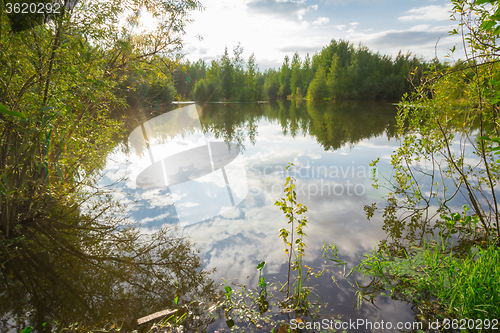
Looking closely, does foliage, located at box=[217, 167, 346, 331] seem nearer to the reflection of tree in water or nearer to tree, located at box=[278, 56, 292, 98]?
the reflection of tree in water

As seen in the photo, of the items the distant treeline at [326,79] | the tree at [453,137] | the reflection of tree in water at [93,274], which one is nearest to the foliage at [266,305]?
the reflection of tree in water at [93,274]

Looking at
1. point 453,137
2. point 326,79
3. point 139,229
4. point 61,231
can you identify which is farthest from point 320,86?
point 61,231

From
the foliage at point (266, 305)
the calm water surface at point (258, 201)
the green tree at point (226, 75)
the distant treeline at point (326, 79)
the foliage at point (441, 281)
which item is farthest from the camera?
the green tree at point (226, 75)

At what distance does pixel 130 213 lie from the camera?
5.76 m

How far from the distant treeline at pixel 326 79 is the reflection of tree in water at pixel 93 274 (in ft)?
139

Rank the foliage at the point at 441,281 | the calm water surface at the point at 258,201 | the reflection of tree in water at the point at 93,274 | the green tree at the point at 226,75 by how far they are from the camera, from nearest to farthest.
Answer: the foliage at the point at 441,281 < the reflection of tree in water at the point at 93,274 < the calm water surface at the point at 258,201 < the green tree at the point at 226,75

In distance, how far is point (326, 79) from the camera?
57031 mm

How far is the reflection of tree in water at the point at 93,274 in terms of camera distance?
3.11 metres

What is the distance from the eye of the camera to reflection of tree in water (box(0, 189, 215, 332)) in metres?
3.11

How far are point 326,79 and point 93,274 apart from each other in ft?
200

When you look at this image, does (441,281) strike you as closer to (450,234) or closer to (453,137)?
(450,234)

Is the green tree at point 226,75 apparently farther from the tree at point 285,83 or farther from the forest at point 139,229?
the forest at point 139,229

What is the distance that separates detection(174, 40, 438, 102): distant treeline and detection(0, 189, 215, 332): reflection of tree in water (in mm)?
42294

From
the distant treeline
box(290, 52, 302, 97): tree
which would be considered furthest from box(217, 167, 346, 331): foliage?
box(290, 52, 302, 97): tree
